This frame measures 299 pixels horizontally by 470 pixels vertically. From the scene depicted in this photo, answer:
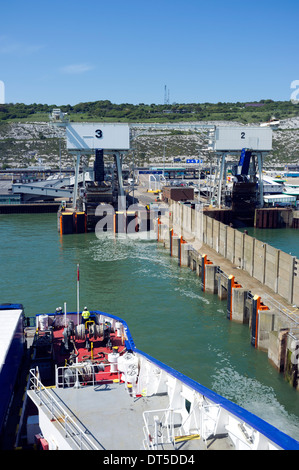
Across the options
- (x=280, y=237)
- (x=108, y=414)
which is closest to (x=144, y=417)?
(x=108, y=414)

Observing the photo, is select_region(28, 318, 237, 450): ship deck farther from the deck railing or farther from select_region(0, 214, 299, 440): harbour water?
select_region(0, 214, 299, 440): harbour water

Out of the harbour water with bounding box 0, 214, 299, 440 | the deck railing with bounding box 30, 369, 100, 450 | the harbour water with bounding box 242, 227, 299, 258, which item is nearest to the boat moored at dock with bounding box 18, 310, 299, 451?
the deck railing with bounding box 30, 369, 100, 450

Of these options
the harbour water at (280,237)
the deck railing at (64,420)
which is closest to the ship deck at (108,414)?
the deck railing at (64,420)

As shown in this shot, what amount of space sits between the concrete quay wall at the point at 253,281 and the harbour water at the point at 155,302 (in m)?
0.87

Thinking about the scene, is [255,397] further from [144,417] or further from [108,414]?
[144,417]

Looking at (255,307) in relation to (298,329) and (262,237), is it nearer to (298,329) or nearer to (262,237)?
(298,329)

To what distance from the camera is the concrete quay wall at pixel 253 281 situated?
2481 centimetres

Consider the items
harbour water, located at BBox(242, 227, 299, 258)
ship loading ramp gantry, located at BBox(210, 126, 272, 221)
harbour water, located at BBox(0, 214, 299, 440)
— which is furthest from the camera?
ship loading ramp gantry, located at BBox(210, 126, 272, 221)

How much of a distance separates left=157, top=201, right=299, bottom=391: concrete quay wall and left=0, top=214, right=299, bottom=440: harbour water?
874 millimetres

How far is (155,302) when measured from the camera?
36.1 m

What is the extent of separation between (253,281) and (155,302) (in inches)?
318

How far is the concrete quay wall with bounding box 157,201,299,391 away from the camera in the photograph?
24.8 m
